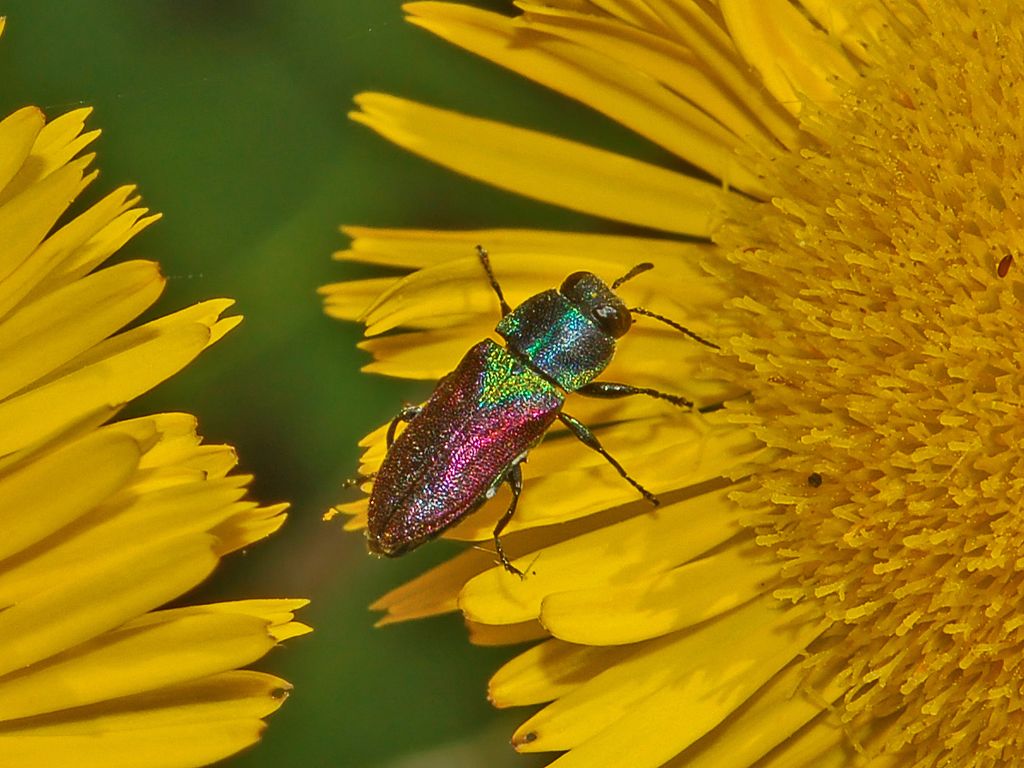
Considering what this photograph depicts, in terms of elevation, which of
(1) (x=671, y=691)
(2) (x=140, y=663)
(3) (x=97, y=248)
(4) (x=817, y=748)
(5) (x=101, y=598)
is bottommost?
(4) (x=817, y=748)

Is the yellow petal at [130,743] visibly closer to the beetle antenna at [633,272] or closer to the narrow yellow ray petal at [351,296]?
the narrow yellow ray petal at [351,296]

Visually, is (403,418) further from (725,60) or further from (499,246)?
(725,60)

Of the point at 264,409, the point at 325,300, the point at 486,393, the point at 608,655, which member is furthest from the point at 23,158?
the point at 608,655

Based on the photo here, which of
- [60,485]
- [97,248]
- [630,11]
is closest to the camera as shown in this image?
[60,485]

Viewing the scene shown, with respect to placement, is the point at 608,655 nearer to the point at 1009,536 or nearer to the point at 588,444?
the point at 588,444

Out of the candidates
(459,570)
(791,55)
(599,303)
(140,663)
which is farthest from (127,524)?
(791,55)
